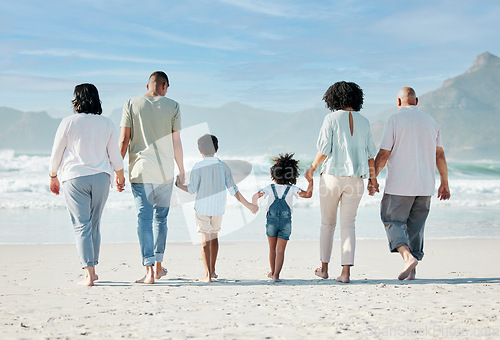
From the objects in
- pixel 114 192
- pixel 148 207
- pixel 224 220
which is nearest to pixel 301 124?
pixel 114 192

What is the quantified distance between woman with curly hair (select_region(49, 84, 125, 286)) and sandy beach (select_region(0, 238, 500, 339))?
583mm

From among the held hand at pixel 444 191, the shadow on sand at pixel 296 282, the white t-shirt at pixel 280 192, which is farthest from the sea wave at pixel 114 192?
the held hand at pixel 444 191

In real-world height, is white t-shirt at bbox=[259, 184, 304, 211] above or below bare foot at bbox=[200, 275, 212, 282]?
above

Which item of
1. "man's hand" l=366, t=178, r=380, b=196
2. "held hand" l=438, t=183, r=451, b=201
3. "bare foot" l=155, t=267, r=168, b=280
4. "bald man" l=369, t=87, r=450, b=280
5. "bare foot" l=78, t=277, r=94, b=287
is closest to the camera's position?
"bare foot" l=78, t=277, r=94, b=287

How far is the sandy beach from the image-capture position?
127 inches

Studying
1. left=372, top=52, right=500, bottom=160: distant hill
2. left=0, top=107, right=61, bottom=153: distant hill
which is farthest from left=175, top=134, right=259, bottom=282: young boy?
left=0, top=107, right=61, bottom=153: distant hill

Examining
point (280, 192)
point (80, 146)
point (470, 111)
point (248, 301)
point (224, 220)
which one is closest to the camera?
point (248, 301)

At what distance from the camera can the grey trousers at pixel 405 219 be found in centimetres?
479

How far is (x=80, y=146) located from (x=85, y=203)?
0.49 m

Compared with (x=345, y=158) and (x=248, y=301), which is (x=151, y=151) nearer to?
(x=248, y=301)

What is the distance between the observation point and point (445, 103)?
13238 centimetres

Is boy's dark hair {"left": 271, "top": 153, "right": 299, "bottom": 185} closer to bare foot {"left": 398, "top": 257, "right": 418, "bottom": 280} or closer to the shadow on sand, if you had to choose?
the shadow on sand

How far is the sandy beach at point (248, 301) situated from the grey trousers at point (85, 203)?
0.36 meters

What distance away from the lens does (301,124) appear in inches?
4611
